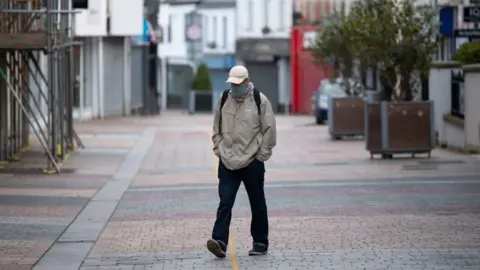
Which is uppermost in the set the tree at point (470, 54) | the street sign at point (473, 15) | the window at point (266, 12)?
the window at point (266, 12)

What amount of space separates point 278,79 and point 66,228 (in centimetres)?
5197

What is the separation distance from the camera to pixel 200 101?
61.6m

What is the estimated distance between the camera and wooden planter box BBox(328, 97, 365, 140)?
98.1 feet

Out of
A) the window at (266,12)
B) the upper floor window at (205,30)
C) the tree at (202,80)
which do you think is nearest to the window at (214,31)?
the upper floor window at (205,30)

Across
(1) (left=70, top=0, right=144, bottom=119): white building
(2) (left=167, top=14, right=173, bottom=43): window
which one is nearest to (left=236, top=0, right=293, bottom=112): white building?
(2) (left=167, top=14, right=173, bottom=43): window

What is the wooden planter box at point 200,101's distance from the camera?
199ft

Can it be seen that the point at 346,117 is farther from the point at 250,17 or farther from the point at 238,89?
the point at 250,17

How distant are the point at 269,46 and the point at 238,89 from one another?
53815 millimetres

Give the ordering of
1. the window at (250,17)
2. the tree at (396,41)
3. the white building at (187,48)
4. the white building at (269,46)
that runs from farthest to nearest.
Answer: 1. the white building at (187,48)
2. the window at (250,17)
3. the white building at (269,46)
4. the tree at (396,41)

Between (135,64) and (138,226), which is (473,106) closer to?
(138,226)

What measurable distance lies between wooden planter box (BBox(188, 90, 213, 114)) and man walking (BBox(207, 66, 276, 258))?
4940 centimetres

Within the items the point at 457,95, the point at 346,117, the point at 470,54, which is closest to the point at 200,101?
the point at 346,117

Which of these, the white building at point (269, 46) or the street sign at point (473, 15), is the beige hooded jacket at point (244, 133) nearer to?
the street sign at point (473, 15)

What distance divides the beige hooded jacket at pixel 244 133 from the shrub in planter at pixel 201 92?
159 ft
